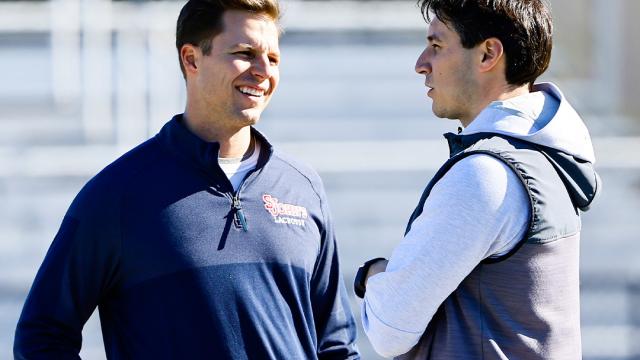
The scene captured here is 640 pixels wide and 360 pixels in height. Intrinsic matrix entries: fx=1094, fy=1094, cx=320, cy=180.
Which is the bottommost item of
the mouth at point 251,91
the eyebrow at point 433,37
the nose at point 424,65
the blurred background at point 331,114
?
the blurred background at point 331,114

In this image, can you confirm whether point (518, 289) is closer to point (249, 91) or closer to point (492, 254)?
point (492, 254)

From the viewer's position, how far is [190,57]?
2197mm

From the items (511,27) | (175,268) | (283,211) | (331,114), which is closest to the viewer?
(511,27)

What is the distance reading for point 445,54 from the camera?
1.91m

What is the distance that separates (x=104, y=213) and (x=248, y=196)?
0.92ft

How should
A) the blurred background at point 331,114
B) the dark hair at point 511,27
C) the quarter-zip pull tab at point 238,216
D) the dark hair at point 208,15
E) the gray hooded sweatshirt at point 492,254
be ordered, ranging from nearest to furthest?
the gray hooded sweatshirt at point 492,254 → the dark hair at point 511,27 → the quarter-zip pull tab at point 238,216 → the dark hair at point 208,15 → the blurred background at point 331,114

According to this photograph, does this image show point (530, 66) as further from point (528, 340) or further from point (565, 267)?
point (528, 340)

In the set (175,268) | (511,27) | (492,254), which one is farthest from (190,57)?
(492,254)

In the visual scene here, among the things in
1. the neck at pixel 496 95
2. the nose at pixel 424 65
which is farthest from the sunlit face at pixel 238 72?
the neck at pixel 496 95

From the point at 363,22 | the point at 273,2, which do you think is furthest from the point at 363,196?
the point at 273,2

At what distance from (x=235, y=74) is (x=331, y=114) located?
4661 mm

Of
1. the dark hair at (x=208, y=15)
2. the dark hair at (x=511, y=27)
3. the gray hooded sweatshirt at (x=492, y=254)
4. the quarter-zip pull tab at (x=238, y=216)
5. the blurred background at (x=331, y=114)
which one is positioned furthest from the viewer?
the blurred background at (x=331, y=114)

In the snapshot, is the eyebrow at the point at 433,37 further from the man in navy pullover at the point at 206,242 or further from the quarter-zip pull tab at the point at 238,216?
the quarter-zip pull tab at the point at 238,216

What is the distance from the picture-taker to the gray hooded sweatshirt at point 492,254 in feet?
5.65
